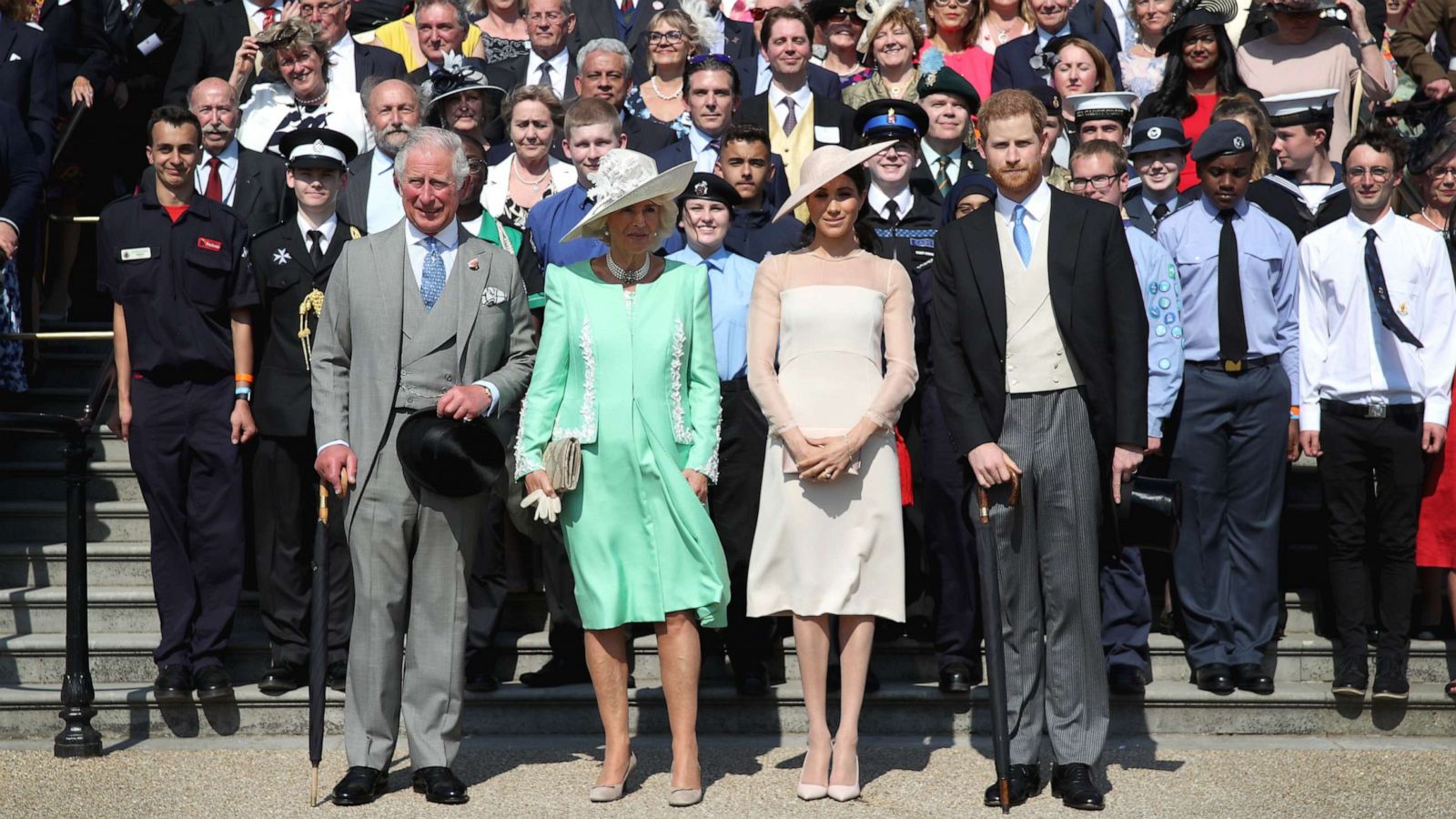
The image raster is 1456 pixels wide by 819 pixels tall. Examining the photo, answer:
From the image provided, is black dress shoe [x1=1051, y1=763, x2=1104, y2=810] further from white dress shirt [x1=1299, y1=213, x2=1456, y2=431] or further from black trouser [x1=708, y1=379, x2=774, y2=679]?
white dress shirt [x1=1299, y1=213, x2=1456, y2=431]

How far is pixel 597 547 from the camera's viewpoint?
562cm

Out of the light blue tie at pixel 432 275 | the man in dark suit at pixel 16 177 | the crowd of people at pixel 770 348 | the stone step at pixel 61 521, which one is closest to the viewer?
the crowd of people at pixel 770 348

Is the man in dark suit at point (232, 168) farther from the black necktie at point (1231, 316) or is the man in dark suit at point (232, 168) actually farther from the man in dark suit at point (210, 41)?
the black necktie at point (1231, 316)

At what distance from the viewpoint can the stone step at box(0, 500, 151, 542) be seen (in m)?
7.58

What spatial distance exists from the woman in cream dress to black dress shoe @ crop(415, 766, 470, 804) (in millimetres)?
1123

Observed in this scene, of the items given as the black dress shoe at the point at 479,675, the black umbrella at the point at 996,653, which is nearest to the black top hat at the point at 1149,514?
the black umbrella at the point at 996,653

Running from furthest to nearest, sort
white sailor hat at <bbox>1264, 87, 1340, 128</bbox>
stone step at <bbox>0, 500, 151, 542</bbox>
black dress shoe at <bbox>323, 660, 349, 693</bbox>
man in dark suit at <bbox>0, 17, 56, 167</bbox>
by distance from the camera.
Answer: man in dark suit at <bbox>0, 17, 56, 167</bbox> → white sailor hat at <bbox>1264, 87, 1340, 128</bbox> → stone step at <bbox>0, 500, 151, 542</bbox> → black dress shoe at <bbox>323, 660, 349, 693</bbox>

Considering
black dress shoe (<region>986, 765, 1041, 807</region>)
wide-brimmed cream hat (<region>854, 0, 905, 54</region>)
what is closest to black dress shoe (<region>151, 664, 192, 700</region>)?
black dress shoe (<region>986, 765, 1041, 807</region>)

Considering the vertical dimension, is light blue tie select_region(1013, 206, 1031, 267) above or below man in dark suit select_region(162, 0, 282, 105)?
below

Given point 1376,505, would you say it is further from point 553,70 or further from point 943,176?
point 553,70

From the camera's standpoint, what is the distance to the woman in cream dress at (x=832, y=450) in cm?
562

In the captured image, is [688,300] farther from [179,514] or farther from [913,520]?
[179,514]

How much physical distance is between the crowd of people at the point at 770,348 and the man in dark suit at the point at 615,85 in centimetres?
3

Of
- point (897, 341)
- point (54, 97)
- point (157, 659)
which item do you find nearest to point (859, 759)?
point (897, 341)
